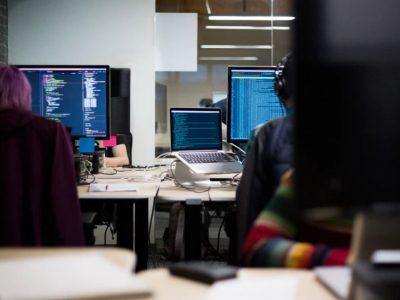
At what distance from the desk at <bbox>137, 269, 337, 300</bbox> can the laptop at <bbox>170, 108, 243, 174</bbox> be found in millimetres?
1576

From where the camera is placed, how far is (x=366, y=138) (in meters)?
0.72

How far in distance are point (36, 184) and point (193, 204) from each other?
0.66 metres

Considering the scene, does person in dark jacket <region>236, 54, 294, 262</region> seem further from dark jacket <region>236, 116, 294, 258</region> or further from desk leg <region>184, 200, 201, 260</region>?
desk leg <region>184, 200, 201, 260</region>

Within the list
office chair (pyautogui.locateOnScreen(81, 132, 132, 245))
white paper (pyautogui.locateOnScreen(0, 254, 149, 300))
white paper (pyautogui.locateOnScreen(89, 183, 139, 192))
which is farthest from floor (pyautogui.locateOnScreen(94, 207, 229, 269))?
white paper (pyautogui.locateOnScreen(0, 254, 149, 300))

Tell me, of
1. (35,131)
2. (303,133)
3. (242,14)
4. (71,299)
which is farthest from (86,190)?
(242,14)

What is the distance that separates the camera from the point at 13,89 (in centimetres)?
199

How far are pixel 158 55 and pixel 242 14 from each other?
80.3 inches

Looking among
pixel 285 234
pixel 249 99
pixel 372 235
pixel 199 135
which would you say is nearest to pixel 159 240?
pixel 199 135

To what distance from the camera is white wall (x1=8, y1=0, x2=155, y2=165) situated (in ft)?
16.8

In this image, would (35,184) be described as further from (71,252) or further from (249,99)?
(249,99)

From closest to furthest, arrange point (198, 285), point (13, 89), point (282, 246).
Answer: point (198, 285) → point (282, 246) → point (13, 89)

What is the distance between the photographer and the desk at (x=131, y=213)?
227 cm

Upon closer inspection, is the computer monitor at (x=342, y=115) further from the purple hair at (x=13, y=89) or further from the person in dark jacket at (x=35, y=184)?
the purple hair at (x=13, y=89)

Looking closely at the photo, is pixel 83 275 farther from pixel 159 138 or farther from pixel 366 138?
pixel 159 138
